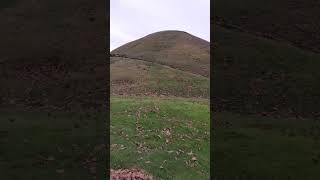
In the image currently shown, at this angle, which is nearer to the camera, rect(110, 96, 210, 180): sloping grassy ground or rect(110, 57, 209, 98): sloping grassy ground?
rect(110, 96, 210, 180): sloping grassy ground

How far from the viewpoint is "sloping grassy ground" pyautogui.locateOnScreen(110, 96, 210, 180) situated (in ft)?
93.6
